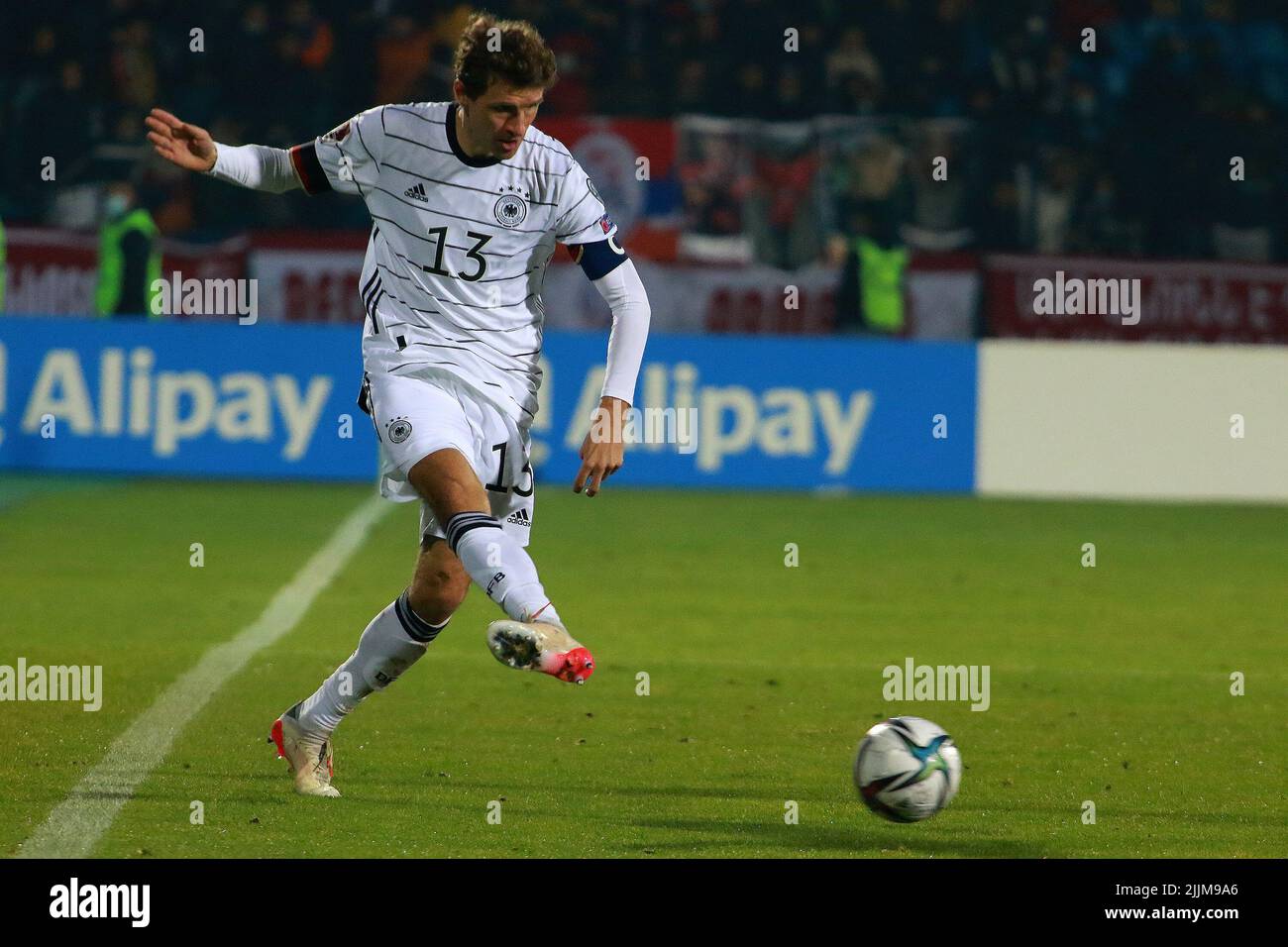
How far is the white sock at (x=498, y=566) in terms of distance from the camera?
4855mm

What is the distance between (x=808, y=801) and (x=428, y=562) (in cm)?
123

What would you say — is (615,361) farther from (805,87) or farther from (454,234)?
(805,87)

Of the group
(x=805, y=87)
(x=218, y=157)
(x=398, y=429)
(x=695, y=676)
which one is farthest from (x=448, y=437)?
(x=805, y=87)

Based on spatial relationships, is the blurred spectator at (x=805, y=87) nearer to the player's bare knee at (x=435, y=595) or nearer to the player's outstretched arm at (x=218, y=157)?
the player's outstretched arm at (x=218, y=157)

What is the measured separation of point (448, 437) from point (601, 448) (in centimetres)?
39

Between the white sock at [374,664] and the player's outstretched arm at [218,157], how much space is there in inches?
47.1

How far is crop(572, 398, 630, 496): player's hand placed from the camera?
17.3ft

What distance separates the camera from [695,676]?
8062mm

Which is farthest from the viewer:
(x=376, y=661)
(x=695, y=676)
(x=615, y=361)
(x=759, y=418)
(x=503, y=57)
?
(x=759, y=418)

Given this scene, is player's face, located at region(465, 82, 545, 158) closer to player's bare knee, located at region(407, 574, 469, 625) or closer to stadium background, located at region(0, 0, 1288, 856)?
player's bare knee, located at region(407, 574, 469, 625)

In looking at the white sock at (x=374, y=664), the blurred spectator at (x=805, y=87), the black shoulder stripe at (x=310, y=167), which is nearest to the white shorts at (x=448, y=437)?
the white sock at (x=374, y=664)
